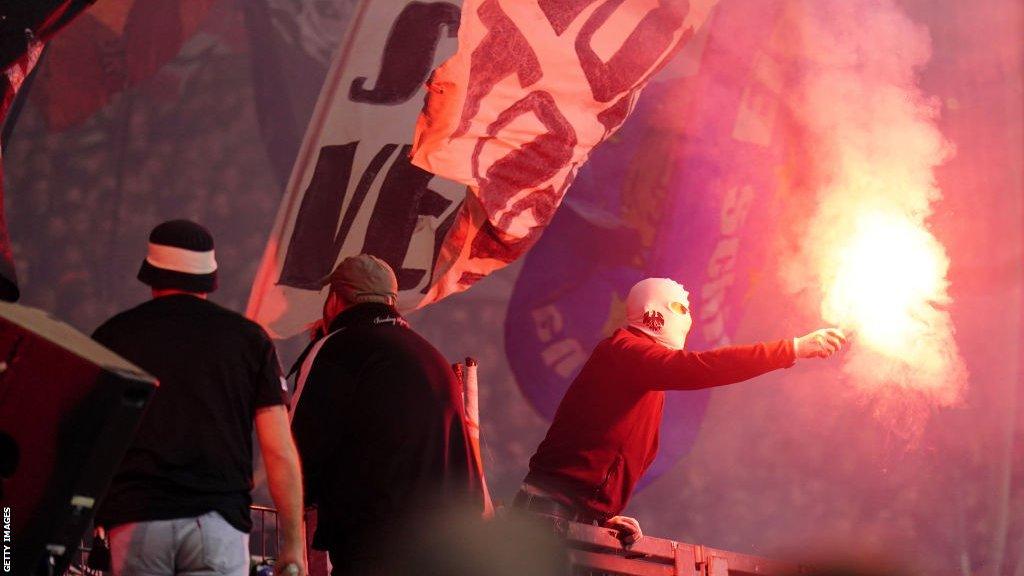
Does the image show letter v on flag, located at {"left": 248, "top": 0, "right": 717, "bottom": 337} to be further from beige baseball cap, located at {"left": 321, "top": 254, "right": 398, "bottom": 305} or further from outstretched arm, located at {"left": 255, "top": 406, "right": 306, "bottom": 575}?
outstretched arm, located at {"left": 255, "top": 406, "right": 306, "bottom": 575}

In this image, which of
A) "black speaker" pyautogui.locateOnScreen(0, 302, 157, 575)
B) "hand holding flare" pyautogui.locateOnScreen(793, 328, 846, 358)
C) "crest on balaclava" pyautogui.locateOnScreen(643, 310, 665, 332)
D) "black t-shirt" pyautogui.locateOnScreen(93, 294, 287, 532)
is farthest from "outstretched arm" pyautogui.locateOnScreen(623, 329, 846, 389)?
"black speaker" pyautogui.locateOnScreen(0, 302, 157, 575)

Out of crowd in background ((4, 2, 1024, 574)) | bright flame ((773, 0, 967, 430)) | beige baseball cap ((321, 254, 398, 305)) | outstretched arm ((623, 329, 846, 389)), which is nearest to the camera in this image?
beige baseball cap ((321, 254, 398, 305))

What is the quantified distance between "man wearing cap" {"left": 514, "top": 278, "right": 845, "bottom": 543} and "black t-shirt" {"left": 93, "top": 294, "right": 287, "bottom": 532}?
1.90 m

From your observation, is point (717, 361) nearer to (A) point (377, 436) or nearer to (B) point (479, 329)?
(A) point (377, 436)

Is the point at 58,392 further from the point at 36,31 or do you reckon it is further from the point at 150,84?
the point at 150,84

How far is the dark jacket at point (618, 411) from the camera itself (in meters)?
4.91

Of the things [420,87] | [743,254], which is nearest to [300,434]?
[420,87]

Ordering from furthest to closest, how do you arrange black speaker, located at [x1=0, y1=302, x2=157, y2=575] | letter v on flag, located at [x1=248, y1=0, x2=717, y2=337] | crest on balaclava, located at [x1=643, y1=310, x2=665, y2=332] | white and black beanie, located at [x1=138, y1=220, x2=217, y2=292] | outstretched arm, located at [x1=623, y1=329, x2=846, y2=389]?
1. letter v on flag, located at [x1=248, y1=0, x2=717, y2=337]
2. crest on balaclava, located at [x1=643, y1=310, x2=665, y2=332]
3. outstretched arm, located at [x1=623, y1=329, x2=846, y2=389]
4. white and black beanie, located at [x1=138, y1=220, x2=217, y2=292]
5. black speaker, located at [x1=0, y1=302, x2=157, y2=575]

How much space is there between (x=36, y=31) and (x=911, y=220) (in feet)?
18.9

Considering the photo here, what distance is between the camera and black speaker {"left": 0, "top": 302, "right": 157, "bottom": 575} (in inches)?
66.1

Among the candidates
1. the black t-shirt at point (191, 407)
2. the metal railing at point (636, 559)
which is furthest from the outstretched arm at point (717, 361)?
the black t-shirt at point (191, 407)

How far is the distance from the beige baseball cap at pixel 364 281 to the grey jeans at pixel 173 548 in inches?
36.0

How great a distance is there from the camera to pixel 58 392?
5.58ft

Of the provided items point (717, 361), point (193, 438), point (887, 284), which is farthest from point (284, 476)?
point (887, 284)
